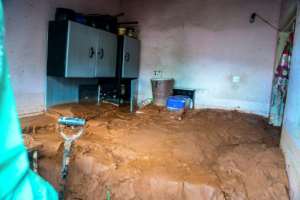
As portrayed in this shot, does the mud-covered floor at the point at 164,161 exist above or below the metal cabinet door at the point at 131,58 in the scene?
below

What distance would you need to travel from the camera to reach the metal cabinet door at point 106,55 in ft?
13.5

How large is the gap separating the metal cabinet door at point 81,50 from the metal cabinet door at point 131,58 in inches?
31.6

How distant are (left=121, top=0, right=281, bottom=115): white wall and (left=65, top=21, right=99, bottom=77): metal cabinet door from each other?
1515 mm

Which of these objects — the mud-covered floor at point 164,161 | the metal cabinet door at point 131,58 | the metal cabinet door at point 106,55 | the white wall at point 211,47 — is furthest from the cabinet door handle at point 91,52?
the white wall at point 211,47

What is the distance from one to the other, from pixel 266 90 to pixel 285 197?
2605mm

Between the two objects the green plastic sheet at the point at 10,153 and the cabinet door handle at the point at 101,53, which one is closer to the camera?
the green plastic sheet at the point at 10,153

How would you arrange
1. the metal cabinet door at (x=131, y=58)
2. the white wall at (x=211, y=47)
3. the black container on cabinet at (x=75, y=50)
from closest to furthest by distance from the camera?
the black container on cabinet at (x=75, y=50)
the white wall at (x=211, y=47)
the metal cabinet door at (x=131, y=58)

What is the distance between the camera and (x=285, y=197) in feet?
6.79

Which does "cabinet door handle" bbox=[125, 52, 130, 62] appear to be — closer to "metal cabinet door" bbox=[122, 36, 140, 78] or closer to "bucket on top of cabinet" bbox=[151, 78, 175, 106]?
"metal cabinet door" bbox=[122, 36, 140, 78]

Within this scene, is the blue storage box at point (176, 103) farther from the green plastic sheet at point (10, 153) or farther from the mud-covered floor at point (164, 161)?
the green plastic sheet at point (10, 153)

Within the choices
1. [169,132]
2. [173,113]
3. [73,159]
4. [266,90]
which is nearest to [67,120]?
[73,159]

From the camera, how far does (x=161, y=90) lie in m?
4.71

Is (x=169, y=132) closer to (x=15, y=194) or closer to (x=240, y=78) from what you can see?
(x=240, y=78)

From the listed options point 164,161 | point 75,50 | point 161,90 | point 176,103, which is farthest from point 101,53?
point 164,161
